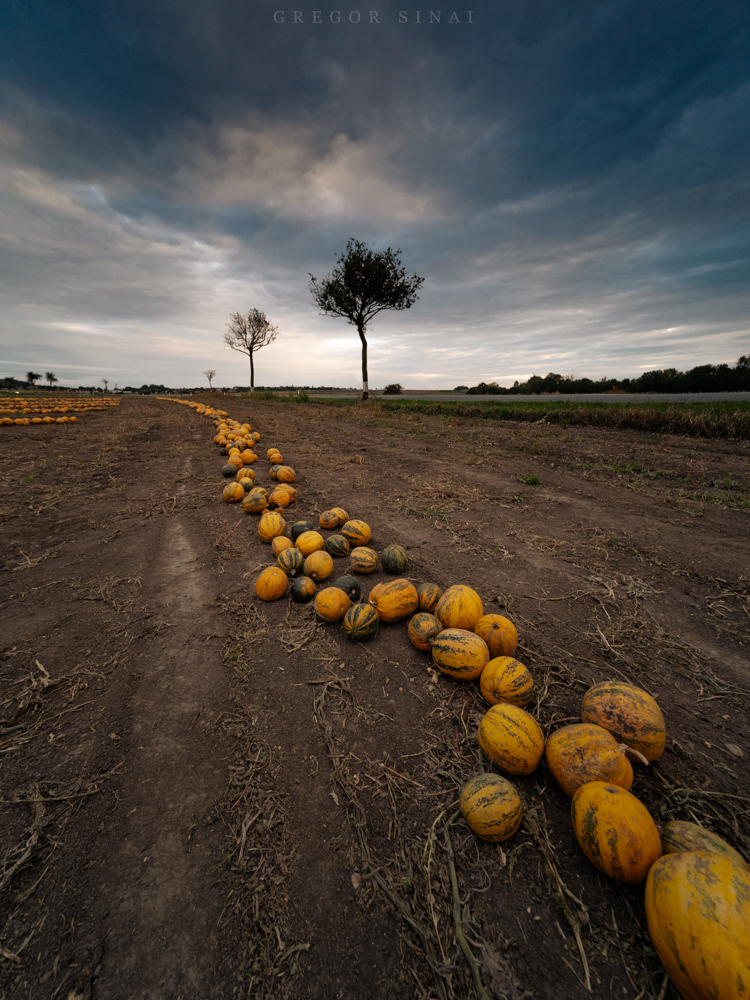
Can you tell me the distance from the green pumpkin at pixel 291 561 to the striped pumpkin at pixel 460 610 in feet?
6.12

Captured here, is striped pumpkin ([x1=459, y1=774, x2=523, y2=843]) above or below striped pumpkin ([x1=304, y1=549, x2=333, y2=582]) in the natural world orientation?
below

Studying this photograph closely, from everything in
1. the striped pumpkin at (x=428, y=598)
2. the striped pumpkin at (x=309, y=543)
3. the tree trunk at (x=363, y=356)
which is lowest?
the striped pumpkin at (x=428, y=598)

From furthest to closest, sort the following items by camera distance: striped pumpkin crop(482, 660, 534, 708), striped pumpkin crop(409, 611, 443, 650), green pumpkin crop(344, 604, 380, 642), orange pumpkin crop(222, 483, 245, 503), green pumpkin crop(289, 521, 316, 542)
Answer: orange pumpkin crop(222, 483, 245, 503) < green pumpkin crop(289, 521, 316, 542) < green pumpkin crop(344, 604, 380, 642) < striped pumpkin crop(409, 611, 443, 650) < striped pumpkin crop(482, 660, 534, 708)

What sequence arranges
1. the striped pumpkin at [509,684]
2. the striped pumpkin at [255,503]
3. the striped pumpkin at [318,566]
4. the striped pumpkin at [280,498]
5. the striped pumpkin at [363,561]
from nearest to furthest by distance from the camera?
the striped pumpkin at [509,684], the striped pumpkin at [318,566], the striped pumpkin at [363,561], the striped pumpkin at [255,503], the striped pumpkin at [280,498]

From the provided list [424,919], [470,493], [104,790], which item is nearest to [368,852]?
[424,919]

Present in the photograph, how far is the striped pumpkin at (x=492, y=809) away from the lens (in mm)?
1864

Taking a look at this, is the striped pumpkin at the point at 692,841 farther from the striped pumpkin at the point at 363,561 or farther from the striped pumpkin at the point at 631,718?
the striped pumpkin at the point at 363,561

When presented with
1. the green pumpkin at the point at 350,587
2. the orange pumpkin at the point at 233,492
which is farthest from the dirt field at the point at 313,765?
the orange pumpkin at the point at 233,492

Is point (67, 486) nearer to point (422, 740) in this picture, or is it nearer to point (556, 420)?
point (422, 740)

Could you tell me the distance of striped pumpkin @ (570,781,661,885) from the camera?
5.58 feet

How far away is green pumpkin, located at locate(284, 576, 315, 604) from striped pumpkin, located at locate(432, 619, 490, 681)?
5.37 ft

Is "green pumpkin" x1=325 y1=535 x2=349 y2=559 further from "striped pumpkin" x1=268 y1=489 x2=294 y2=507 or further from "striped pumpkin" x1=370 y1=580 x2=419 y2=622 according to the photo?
"striped pumpkin" x1=268 y1=489 x2=294 y2=507

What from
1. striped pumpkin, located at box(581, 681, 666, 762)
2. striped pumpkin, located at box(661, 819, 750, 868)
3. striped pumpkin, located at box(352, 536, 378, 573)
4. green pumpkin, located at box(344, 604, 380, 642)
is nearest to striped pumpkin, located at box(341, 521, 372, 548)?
striped pumpkin, located at box(352, 536, 378, 573)

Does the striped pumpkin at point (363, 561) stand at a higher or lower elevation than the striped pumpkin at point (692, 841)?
higher
